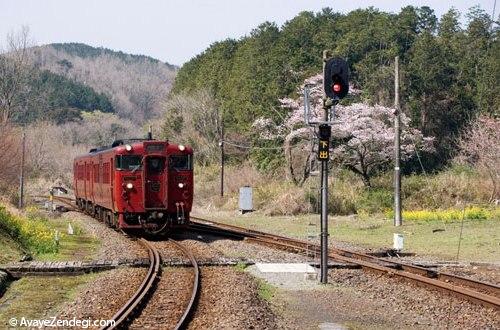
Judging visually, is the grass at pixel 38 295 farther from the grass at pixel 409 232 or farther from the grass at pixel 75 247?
the grass at pixel 409 232

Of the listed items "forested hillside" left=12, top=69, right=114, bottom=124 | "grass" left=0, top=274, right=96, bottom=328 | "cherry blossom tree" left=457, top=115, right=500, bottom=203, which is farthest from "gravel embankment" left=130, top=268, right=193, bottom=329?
"forested hillside" left=12, top=69, right=114, bottom=124

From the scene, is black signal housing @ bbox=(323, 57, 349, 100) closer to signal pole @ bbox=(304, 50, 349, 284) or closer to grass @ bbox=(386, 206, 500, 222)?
signal pole @ bbox=(304, 50, 349, 284)

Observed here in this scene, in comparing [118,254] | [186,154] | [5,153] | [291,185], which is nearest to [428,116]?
[291,185]

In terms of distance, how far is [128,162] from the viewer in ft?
75.2

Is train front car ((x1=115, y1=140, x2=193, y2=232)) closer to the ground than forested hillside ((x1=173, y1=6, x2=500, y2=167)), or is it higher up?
closer to the ground

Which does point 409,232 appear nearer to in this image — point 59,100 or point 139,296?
point 139,296

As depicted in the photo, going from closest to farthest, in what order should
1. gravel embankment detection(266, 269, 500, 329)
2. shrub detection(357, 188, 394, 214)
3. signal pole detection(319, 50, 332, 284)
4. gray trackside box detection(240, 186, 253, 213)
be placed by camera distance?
gravel embankment detection(266, 269, 500, 329)
signal pole detection(319, 50, 332, 284)
shrub detection(357, 188, 394, 214)
gray trackside box detection(240, 186, 253, 213)

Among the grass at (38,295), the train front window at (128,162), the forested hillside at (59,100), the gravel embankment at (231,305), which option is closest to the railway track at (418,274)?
the gravel embankment at (231,305)

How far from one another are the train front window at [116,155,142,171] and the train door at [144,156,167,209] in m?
0.31

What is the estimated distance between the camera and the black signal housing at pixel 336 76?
13242 mm

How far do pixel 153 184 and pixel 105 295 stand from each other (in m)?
10.9

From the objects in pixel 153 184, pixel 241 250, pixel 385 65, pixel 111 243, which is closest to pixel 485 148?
pixel 385 65

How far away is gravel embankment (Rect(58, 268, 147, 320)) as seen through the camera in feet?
35.1

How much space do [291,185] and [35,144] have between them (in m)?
37.4
